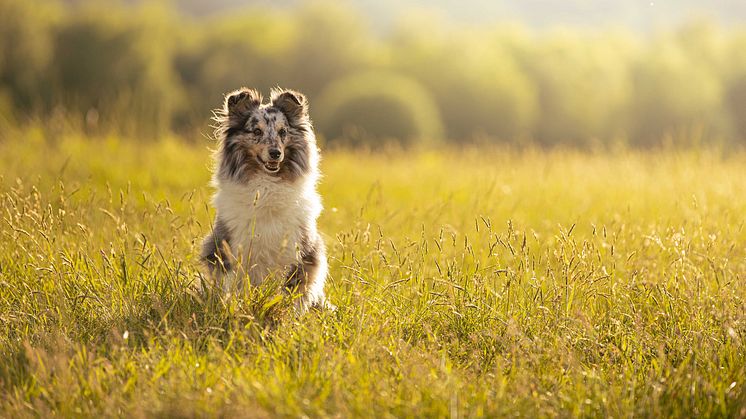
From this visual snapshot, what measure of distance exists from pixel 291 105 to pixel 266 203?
755 mm

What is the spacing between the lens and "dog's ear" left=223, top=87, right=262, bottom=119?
4.82 m

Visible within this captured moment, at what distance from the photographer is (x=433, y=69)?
21.3 metres

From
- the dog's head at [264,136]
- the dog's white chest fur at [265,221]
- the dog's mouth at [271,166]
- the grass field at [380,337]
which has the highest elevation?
the dog's head at [264,136]

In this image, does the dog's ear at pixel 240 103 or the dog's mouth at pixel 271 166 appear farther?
the dog's ear at pixel 240 103

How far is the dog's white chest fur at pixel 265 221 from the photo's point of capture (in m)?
4.54

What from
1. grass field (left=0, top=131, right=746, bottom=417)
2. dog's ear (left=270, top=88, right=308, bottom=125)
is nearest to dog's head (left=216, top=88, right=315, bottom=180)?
dog's ear (left=270, top=88, right=308, bottom=125)

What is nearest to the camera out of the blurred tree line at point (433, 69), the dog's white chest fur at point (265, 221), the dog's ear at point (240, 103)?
the dog's white chest fur at point (265, 221)

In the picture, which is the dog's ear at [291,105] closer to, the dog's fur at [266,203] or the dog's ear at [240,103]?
the dog's fur at [266,203]

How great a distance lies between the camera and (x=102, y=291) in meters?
4.58

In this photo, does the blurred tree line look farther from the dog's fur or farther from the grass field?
the grass field

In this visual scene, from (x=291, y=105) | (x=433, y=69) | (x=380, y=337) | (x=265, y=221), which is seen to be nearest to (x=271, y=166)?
(x=265, y=221)

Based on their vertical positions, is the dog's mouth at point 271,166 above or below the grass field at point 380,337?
above

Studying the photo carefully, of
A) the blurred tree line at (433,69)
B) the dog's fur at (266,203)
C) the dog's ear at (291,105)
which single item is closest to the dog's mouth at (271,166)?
the dog's fur at (266,203)

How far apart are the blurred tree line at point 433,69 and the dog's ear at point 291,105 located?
13.2 metres
